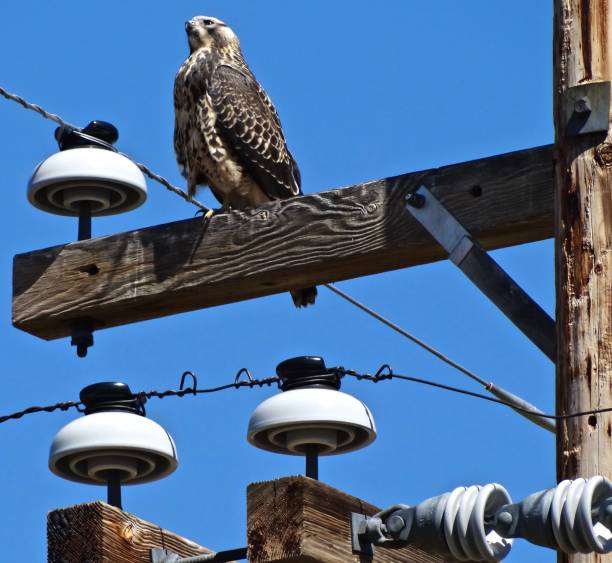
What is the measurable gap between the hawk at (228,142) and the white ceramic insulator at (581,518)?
3.90 m

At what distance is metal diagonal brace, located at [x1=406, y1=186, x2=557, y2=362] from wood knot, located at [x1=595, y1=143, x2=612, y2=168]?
444 millimetres

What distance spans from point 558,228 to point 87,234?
1.94 m

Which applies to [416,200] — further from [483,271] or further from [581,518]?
[581,518]

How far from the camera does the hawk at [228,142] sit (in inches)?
299

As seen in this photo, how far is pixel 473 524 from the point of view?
3.92 meters

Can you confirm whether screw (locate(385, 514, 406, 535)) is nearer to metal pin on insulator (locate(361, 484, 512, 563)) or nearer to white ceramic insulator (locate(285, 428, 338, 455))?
metal pin on insulator (locate(361, 484, 512, 563))

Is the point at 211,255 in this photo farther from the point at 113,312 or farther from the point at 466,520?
the point at 466,520

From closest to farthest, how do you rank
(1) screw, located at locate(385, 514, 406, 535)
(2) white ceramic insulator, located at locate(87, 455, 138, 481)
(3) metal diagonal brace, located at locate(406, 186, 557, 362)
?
(1) screw, located at locate(385, 514, 406, 535)
(3) metal diagonal brace, located at locate(406, 186, 557, 362)
(2) white ceramic insulator, located at locate(87, 455, 138, 481)

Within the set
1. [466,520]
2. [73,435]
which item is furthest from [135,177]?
[466,520]

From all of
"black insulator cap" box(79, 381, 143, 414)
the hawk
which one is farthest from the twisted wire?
the hawk

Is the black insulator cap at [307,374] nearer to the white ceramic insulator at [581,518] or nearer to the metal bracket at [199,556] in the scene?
the metal bracket at [199,556]

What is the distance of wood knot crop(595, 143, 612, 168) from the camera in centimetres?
447

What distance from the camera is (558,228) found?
4484 mm

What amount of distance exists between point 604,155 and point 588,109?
0.14 metres
